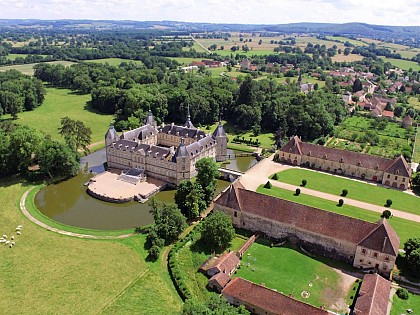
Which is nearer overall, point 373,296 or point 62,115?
point 373,296

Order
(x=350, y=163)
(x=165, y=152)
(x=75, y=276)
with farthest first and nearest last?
(x=350, y=163) → (x=165, y=152) → (x=75, y=276)

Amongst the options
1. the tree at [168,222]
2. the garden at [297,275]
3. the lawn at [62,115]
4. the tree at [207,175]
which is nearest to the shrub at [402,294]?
the garden at [297,275]

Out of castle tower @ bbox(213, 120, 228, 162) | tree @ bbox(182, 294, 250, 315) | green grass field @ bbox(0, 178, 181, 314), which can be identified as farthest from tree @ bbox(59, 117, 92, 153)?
tree @ bbox(182, 294, 250, 315)

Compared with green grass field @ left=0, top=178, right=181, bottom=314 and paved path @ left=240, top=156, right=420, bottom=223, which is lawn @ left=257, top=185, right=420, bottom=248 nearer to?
paved path @ left=240, top=156, right=420, bottom=223

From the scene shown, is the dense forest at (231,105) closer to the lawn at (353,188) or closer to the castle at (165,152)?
the castle at (165,152)

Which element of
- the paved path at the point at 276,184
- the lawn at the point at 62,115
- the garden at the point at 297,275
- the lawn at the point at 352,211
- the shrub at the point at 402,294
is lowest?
the lawn at the point at 62,115

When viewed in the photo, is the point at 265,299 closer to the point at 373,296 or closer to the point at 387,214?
the point at 373,296

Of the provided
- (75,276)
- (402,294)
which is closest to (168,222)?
(75,276)
